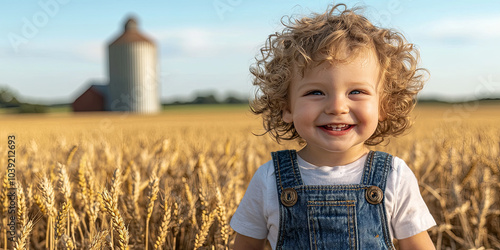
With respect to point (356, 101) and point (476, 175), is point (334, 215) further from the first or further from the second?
point (476, 175)

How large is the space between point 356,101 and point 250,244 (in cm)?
53

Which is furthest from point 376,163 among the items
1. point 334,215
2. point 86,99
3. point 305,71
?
point 86,99

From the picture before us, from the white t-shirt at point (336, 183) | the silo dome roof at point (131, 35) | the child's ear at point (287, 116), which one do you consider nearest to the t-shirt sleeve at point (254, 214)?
the white t-shirt at point (336, 183)

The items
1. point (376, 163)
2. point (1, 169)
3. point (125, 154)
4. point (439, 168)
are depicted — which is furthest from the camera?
point (125, 154)

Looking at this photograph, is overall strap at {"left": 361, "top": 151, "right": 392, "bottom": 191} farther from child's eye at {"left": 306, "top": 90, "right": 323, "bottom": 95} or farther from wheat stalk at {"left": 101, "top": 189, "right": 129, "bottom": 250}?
wheat stalk at {"left": 101, "top": 189, "right": 129, "bottom": 250}

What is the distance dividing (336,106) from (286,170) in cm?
26

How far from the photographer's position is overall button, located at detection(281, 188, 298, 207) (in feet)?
3.96

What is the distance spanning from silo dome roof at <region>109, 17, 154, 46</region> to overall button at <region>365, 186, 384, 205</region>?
3356cm

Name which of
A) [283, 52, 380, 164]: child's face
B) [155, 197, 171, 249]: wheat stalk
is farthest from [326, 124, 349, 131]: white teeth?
[155, 197, 171, 249]: wheat stalk

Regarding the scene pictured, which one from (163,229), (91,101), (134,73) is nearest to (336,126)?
(163,229)

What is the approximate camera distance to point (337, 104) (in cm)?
112

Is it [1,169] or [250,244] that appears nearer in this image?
[250,244]

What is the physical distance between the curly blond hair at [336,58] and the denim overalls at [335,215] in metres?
0.27

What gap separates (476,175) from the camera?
266cm
